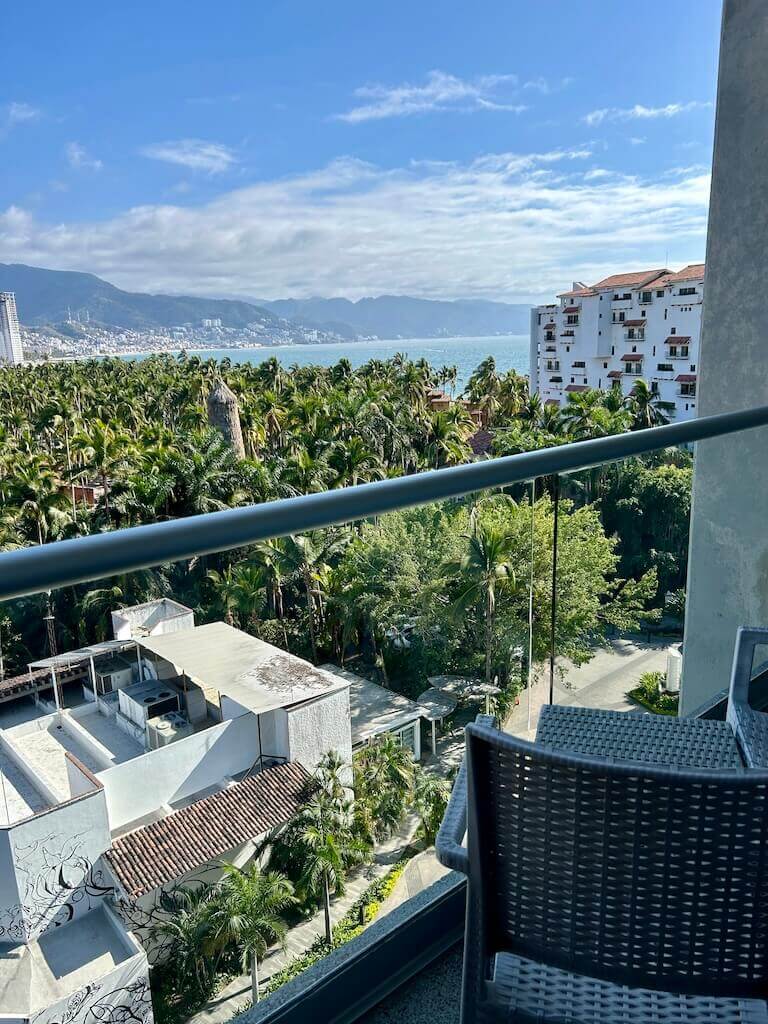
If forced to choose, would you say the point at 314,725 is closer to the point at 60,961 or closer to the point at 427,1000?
the point at 60,961

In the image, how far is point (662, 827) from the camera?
2.38 feet

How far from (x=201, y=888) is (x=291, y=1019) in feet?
11.8

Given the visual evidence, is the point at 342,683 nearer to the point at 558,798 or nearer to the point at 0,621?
the point at 0,621

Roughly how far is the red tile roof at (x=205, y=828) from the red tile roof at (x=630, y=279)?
4951cm

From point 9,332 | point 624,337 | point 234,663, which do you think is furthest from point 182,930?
point 9,332

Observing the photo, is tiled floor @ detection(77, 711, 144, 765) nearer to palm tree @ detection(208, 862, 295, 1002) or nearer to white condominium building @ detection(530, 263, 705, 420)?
palm tree @ detection(208, 862, 295, 1002)

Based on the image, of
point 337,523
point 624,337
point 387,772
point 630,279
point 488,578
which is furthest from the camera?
point 630,279

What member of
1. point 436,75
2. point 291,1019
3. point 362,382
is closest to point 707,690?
point 291,1019

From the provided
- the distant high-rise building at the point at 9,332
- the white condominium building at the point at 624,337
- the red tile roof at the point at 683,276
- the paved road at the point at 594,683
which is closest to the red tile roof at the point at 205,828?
the paved road at the point at 594,683

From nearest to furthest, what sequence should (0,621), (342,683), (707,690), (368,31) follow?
(0,621)
(342,683)
(707,690)
(368,31)

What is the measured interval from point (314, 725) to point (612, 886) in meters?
2.14

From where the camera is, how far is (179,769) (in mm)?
2787

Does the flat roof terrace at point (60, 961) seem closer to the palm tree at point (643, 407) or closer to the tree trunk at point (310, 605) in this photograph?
the tree trunk at point (310, 605)

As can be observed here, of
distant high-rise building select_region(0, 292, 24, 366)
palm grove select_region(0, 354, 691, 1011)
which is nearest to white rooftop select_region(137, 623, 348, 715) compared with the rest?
palm grove select_region(0, 354, 691, 1011)
